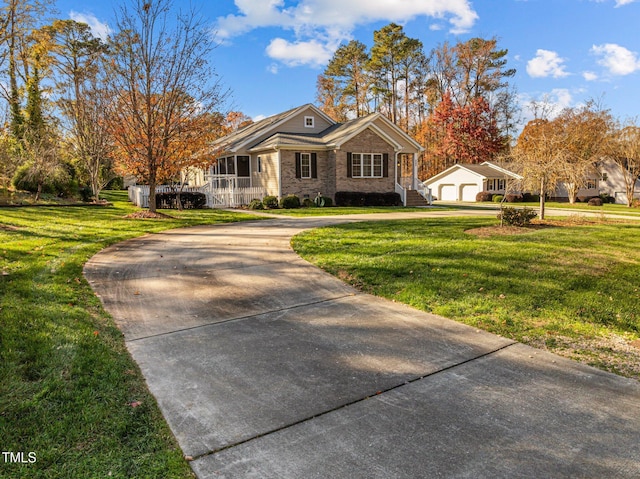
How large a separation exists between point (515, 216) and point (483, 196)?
88.7ft

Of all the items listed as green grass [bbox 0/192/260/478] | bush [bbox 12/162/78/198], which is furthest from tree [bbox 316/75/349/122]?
green grass [bbox 0/192/260/478]

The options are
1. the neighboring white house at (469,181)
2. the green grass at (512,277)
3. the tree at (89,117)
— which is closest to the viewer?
the green grass at (512,277)

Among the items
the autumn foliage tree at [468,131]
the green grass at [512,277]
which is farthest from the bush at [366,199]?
the autumn foliage tree at [468,131]

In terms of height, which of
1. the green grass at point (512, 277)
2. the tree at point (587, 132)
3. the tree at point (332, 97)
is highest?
the tree at point (332, 97)

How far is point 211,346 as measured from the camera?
4.37 meters

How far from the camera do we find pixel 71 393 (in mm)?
3250

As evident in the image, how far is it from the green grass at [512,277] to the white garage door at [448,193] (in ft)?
103

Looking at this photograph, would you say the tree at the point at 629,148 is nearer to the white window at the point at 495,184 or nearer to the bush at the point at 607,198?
the bush at the point at 607,198

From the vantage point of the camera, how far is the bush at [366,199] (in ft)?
79.2

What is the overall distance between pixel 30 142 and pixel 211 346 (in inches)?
1145

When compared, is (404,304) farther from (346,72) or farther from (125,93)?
(346,72)

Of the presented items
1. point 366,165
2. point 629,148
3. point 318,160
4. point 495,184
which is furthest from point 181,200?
point 629,148

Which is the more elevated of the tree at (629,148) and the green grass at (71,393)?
the tree at (629,148)

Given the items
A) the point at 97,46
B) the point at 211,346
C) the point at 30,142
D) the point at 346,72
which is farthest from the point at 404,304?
the point at 346,72
